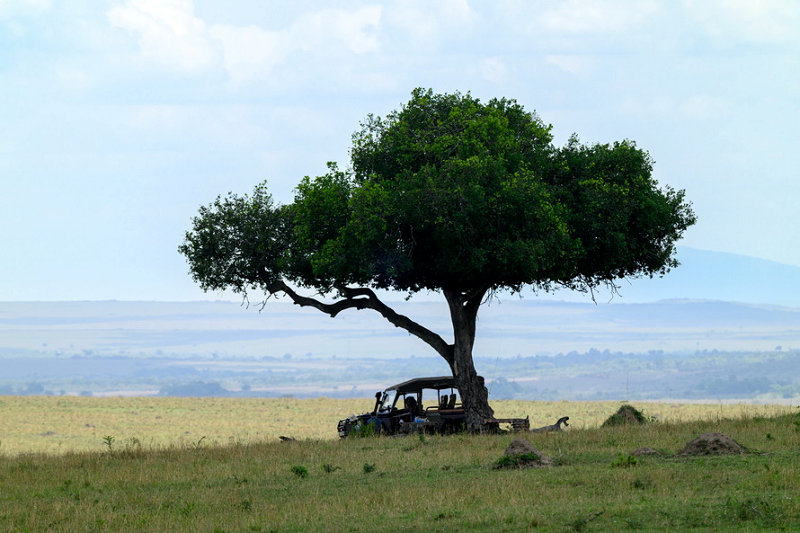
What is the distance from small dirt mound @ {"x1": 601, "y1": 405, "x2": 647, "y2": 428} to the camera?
39.3 meters

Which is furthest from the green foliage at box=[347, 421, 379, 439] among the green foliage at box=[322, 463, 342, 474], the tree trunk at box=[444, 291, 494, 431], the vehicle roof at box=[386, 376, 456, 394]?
the green foliage at box=[322, 463, 342, 474]

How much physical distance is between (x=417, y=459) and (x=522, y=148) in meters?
Answer: 16.6

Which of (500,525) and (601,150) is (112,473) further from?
(601,150)

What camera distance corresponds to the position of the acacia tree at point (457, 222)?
3791 centimetres

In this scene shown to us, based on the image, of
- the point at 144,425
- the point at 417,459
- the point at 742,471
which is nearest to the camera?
the point at 742,471

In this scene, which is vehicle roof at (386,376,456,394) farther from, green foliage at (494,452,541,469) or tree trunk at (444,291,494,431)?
green foliage at (494,452,541,469)

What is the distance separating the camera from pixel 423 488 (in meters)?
23.7

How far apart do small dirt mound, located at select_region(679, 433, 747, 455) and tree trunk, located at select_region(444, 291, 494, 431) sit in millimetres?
13531

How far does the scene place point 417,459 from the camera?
29.4m

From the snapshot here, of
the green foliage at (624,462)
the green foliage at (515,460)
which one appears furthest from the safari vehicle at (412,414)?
the green foliage at (624,462)

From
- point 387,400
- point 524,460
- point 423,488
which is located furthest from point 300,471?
point 387,400

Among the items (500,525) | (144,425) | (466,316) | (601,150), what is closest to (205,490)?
(500,525)

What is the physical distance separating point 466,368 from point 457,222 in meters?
6.84

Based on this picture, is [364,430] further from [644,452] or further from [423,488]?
[423,488]
